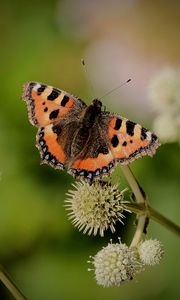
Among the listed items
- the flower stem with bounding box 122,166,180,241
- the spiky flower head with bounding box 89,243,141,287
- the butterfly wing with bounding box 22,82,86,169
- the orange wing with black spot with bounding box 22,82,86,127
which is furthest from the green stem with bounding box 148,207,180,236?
the orange wing with black spot with bounding box 22,82,86,127

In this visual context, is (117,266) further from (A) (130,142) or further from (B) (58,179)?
(B) (58,179)

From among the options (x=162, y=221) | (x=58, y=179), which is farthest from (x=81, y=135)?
(x=58, y=179)

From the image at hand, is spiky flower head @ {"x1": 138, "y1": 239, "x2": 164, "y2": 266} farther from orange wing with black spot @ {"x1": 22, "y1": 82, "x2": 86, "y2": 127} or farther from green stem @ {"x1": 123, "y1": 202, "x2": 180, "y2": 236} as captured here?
orange wing with black spot @ {"x1": 22, "y1": 82, "x2": 86, "y2": 127}

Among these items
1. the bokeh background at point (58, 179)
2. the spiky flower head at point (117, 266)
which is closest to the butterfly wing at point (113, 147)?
the spiky flower head at point (117, 266)

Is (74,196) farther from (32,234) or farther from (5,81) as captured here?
(5,81)

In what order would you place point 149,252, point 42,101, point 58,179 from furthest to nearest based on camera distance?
1. point 58,179
2. point 42,101
3. point 149,252

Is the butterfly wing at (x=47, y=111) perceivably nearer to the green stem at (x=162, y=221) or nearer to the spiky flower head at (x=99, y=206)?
the spiky flower head at (x=99, y=206)
